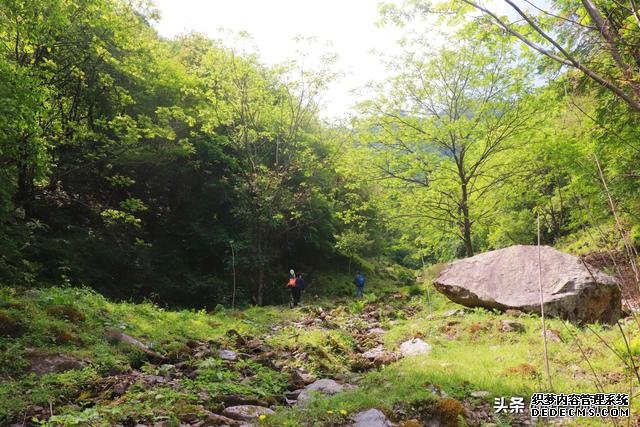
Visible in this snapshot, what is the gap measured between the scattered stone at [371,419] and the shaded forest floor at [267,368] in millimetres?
100

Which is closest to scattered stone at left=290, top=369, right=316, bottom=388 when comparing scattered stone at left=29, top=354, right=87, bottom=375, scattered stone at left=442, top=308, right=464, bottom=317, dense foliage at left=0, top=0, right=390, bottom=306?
scattered stone at left=29, top=354, right=87, bottom=375

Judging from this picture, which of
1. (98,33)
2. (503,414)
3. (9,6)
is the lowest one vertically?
(503,414)

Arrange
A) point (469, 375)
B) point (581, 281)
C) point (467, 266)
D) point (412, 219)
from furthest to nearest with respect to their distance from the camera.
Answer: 1. point (412, 219)
2. point (467, 266)
3. point (581, 281)
4. point (469, 375)

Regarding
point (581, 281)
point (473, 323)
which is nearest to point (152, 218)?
point (473, 323)

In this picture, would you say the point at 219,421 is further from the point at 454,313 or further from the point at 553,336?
the point at 454,313

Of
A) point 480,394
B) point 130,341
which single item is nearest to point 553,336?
point 480,394

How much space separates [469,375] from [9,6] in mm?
11603

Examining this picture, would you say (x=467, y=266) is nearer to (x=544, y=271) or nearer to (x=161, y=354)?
(x=544, y=271)

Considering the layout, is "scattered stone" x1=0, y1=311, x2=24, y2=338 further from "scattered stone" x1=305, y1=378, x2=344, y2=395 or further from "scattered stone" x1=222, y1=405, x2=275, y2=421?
"scattered stone" x1=305, y1=378, x2=344, y2=395

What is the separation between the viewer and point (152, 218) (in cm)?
2000

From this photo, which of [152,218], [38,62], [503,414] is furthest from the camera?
[152,218]

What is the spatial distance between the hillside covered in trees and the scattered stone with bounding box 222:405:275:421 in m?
0.26

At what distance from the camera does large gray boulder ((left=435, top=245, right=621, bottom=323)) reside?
821 cm

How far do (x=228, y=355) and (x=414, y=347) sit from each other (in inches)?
127
